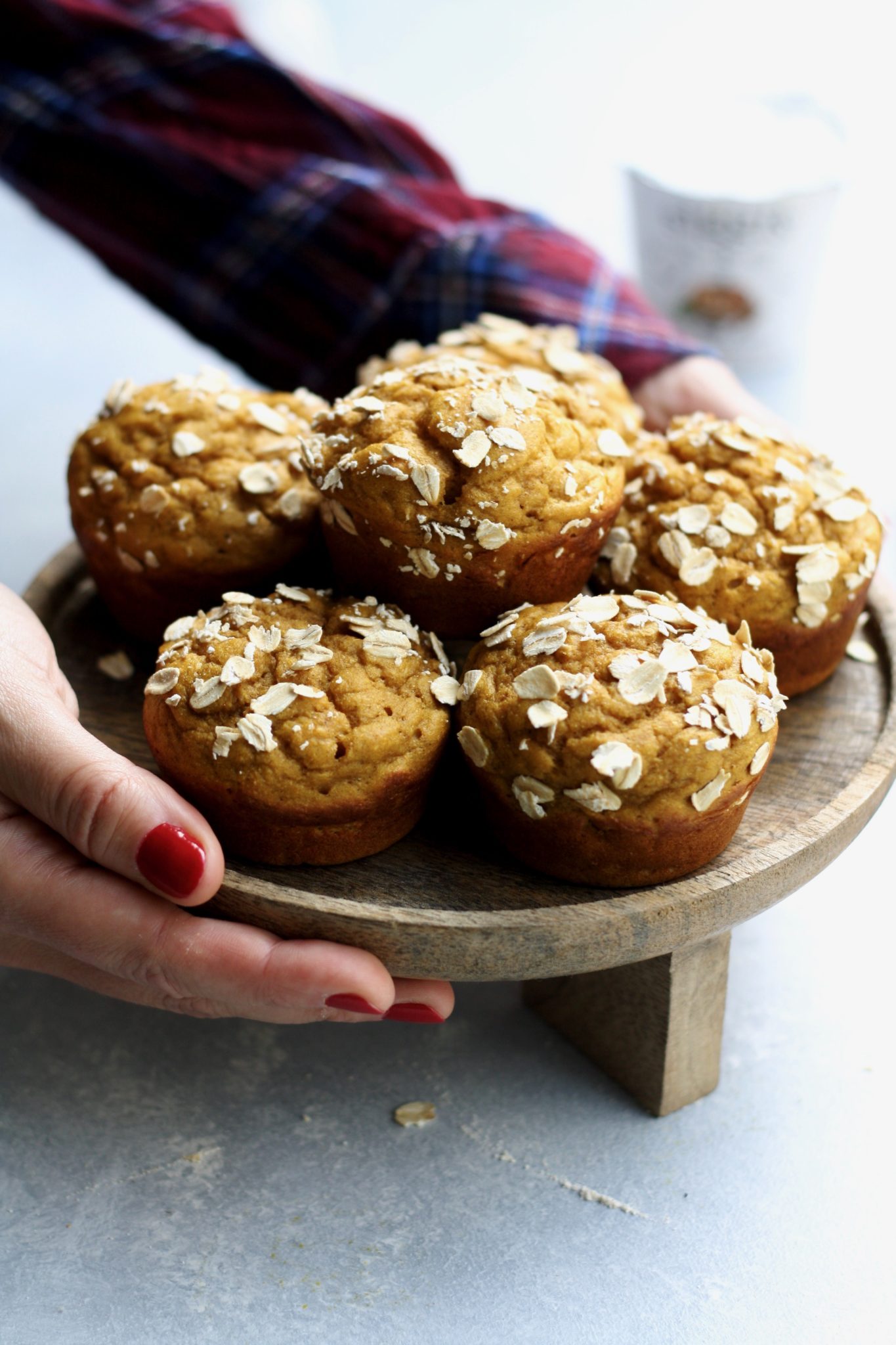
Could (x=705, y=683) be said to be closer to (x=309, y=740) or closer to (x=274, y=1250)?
(x=309, y=740)

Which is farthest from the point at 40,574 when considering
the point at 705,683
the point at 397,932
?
the point at 705,683

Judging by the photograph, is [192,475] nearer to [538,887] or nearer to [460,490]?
[460,490]

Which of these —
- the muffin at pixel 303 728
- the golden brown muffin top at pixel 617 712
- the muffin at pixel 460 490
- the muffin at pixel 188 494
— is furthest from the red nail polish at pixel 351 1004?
the muffin at pixel 188 494

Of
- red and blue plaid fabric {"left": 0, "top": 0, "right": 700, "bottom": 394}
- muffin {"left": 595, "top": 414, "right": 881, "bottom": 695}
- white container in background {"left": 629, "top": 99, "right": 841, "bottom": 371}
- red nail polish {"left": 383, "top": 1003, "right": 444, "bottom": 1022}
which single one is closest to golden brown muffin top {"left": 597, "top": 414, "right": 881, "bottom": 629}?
muffin {"left": 595, "top": 414, "right": 881, "bottom": 695}

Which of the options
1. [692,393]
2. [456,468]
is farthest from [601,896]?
[692,393]

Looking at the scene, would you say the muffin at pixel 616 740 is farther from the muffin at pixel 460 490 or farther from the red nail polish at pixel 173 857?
the red nail polish at pixel 173 857
